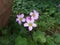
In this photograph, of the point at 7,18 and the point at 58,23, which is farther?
the point at 58,23

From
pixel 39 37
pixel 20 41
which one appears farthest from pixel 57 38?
pixel 20 41

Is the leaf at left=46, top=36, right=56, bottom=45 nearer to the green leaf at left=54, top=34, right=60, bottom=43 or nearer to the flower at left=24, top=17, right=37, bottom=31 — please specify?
the green leaf at left=54, top=34, right=60, bottom=43

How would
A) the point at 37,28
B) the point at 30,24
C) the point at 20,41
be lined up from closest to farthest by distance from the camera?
the point at 20,41
the point at 30,24
the point at 37,28

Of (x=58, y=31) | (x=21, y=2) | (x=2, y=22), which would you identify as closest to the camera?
(x=2, y=22)

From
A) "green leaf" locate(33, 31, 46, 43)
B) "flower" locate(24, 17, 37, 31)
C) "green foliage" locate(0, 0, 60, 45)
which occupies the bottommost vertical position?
"green foliage" locate(0, 0, 60, 45)

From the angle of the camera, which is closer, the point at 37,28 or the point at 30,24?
the point at 30,24

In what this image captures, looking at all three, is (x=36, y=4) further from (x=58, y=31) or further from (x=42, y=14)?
(x=58, y=31)

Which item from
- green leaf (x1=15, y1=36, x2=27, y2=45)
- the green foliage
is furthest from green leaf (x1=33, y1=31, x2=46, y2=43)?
green leaf (x1=15, y1=36, x2=27, y2=45)

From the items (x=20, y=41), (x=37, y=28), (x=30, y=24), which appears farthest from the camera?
(x=37, y=28)

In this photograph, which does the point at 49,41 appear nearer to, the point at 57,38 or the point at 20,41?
the point at 57,38

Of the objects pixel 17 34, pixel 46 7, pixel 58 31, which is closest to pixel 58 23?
pixel 58 31

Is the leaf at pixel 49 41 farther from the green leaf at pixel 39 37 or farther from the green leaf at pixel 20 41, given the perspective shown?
the green leaf at pixel 20 41
